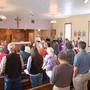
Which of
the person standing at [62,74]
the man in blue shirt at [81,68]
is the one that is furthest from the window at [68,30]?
the person standing at [62,74]

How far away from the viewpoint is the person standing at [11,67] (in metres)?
4.07

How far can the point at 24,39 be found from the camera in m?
13.6

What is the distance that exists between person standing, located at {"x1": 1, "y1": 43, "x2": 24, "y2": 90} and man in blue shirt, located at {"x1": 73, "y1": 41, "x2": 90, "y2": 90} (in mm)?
1181

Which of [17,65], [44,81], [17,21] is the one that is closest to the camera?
[17,65]

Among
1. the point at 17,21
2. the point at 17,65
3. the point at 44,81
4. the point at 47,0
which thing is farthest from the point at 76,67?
the point at 17,21

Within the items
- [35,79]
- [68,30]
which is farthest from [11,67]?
[68,30]

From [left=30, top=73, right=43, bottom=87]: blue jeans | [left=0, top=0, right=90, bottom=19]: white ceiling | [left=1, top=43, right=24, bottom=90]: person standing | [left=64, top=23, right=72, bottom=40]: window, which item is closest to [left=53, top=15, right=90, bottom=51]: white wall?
[left=64, top=23, right=72, bottom=40]: window

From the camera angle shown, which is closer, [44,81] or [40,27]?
[44,81]

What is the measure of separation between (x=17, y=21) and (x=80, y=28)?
3.97 m

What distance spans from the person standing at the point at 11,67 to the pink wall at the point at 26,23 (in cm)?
852

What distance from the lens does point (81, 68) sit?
4.25m

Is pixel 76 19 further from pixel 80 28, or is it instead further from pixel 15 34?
pixel 15 34

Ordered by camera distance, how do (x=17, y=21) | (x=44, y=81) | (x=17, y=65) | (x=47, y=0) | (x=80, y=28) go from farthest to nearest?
(x=17, y=21)
(x=80, y=28)
(x=47, y=0)
(x=44, y=81)
(x=17, y=65)

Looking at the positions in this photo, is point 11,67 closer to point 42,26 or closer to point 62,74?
point 62,74
